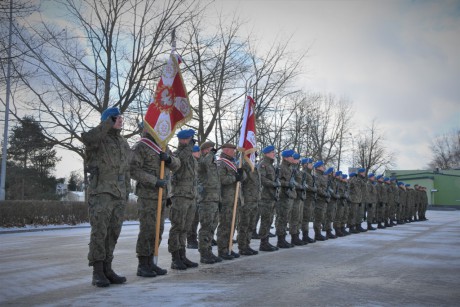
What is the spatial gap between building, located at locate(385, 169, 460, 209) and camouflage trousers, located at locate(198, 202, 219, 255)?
59.1 meters

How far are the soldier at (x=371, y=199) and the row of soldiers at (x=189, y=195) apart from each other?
12.0 feet

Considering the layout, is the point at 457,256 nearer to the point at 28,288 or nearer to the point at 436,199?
the point at 28,288

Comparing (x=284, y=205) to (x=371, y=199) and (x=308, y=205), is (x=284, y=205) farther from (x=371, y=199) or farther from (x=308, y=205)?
(x=371, y=199)

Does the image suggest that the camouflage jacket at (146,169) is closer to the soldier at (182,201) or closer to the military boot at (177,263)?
the soldier at (182,201)

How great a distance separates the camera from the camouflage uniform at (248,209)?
9.99 meters

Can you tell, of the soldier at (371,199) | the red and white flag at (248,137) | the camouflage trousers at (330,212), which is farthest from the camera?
the soldier at (371,199)

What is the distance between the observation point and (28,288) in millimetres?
6055

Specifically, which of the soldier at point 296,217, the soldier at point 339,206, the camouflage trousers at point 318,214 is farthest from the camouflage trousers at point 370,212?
the soldier at point 296,217

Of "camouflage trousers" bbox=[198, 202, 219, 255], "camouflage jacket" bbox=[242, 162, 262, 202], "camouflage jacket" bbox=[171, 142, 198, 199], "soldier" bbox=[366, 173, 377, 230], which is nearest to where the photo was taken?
"camouflage jacket" bbox=[171, 142, 198, 199]

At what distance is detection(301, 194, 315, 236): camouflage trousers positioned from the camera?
1289cm

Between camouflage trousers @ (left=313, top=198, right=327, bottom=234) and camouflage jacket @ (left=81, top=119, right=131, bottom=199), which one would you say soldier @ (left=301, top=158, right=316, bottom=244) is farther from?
camouflage jacket @ (left=81, top=119, right=131, bottom=199)

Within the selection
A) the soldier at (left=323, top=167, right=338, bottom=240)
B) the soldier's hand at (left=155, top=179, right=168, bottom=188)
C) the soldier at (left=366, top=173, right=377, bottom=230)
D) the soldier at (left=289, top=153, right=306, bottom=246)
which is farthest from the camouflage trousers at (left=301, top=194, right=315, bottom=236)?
the soldier's hand at (left=155, top=179, right=168, bottom=188)

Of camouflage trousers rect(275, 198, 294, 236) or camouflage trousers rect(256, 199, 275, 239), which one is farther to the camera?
camouflage trousers rect(275, 198, 294, 236)

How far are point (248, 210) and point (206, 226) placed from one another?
1713 mm
